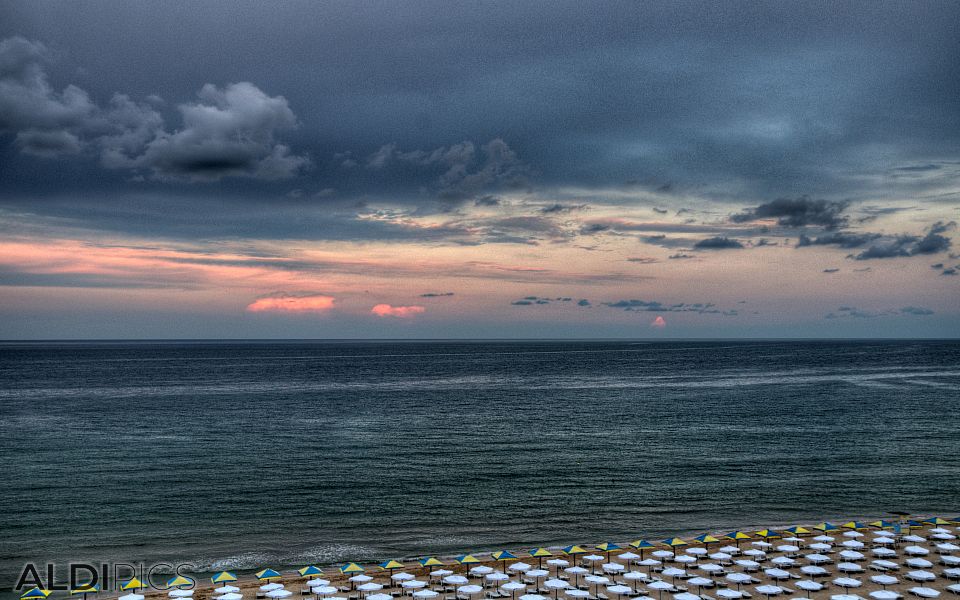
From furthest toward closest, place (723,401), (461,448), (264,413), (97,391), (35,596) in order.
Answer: (97,391)
(723,401)
(264,413)
(461,448)
(35,596)

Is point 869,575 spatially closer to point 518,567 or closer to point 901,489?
point 518,567

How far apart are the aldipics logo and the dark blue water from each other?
6.05ft

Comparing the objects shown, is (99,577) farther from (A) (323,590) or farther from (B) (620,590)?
(B) (620,590)

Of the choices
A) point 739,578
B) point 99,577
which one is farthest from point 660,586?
point 99,577

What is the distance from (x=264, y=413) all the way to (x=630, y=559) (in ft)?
310

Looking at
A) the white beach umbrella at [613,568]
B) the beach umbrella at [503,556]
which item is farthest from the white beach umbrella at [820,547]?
the beach umbrella at [503,556]

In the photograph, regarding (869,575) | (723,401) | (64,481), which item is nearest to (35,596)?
(64,481)

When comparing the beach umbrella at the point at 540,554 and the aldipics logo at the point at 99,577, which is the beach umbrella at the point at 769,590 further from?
the aldipics logo at the point at 99,577

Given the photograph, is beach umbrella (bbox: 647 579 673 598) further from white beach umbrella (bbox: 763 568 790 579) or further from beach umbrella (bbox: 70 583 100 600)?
beach umbrella (bbox: 70 583 100 600)

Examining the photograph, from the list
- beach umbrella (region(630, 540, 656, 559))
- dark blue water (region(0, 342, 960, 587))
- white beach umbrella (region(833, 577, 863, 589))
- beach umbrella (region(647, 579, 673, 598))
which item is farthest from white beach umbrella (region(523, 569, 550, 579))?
white beach umbrella (region(833, 577, 863, 589))

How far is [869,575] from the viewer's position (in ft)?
144

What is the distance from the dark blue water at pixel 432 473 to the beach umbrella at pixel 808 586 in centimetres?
1635

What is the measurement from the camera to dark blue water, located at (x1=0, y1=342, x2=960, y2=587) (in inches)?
2226

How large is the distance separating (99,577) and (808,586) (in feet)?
143
